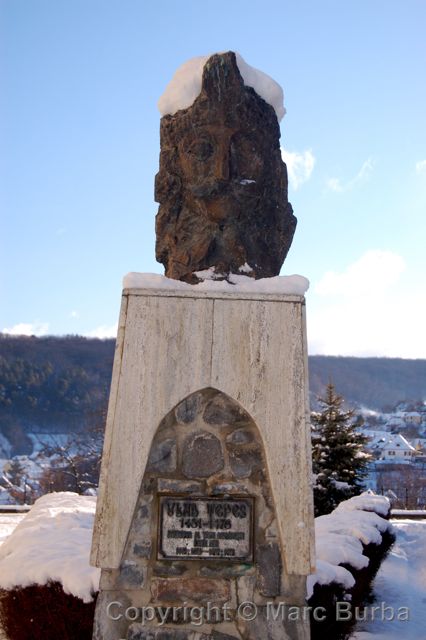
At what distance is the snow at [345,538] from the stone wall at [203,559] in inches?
24.0

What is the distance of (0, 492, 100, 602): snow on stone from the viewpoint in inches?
169

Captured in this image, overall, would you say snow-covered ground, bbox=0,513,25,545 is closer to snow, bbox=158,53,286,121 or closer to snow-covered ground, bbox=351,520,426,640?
snow-covered ground, bbox=351,520,426,640

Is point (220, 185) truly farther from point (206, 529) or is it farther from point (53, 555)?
point (53, 555)

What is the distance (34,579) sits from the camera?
447cm

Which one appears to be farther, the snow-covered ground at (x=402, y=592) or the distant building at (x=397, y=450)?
the distant building at (x=397, y=450)

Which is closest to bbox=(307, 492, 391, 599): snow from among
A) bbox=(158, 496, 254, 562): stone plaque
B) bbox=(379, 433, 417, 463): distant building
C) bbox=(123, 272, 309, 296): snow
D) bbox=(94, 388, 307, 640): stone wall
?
bbox=(94, 388, 307, 640): stone wall

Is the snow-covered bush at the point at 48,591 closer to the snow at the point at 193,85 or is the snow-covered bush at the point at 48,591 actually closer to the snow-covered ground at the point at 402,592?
the snow-covered ground at the point at 402,592

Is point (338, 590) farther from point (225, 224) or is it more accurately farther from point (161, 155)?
point (161, 155)

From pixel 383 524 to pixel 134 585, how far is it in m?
5.34

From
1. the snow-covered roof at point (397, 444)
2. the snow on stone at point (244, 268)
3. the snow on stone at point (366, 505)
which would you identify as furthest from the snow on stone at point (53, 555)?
the snow-covered roof at point (397, 444)

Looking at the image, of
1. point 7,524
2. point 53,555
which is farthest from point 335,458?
point 53,555

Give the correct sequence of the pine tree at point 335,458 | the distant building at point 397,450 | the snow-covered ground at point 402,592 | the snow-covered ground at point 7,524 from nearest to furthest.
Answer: the snow-covered ground at point 402,592, the snow-covered ground at point 7,524, the pine tree at point 335,458, the distant building at point 397,450

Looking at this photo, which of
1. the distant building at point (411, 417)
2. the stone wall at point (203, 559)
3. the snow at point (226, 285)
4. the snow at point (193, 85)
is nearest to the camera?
the stone wall at point (203, 559)

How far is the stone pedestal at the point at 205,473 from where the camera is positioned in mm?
3381
